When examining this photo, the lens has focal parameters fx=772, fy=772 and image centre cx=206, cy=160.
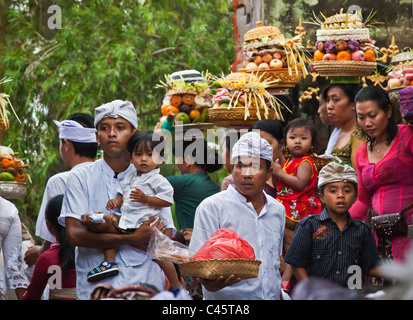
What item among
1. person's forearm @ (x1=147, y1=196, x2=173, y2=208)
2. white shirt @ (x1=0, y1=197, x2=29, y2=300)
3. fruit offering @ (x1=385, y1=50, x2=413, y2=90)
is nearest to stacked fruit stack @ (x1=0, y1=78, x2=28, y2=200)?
white shirt @ (x1=0, y1=197, x2=29, y2=300)

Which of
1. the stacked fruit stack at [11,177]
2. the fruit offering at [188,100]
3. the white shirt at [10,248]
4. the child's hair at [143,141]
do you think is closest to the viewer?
the child's hair at [143,141]

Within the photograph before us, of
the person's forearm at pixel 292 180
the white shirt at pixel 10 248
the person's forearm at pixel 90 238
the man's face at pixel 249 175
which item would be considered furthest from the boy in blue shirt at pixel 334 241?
the white shirt at pixel 10 248

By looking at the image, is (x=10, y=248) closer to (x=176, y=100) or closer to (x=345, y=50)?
(x=176, y=100)

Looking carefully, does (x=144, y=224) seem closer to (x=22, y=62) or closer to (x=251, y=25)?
(x=251, y=25)

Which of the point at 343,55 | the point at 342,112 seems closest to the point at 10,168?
the point at 342,112

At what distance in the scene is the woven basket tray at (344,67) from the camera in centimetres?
655

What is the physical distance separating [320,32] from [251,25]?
8.75 ft

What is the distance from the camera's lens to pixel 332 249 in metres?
4.99

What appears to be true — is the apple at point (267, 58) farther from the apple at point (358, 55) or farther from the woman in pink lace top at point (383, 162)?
the woman in pink lace top at point (383, 162)

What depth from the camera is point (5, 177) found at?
721cm

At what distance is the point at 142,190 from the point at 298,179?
154cm

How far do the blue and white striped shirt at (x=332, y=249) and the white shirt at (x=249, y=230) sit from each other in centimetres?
38

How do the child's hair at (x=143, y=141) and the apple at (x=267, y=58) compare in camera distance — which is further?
the apple at (x=267, y=58)
